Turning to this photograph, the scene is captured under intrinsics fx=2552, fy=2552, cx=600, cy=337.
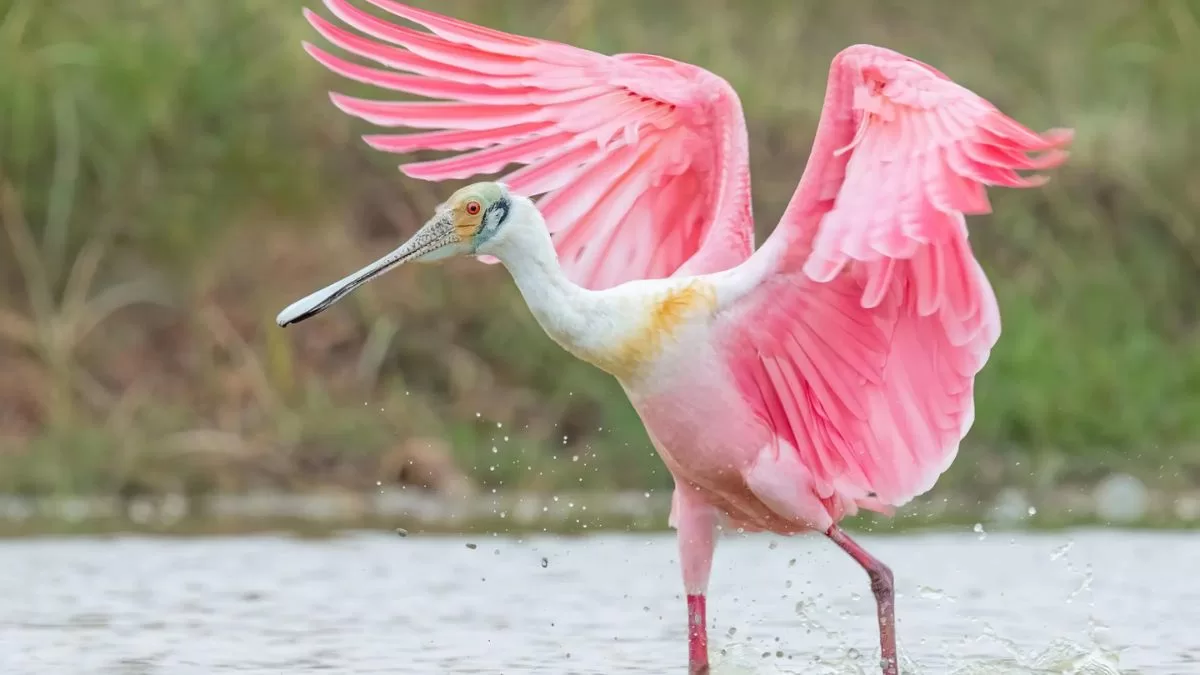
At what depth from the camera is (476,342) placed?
11867mm

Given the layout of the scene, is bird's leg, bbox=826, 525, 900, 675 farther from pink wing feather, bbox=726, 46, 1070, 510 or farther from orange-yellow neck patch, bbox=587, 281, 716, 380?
orange-yellow neck patch, bbox=587, 281, 716, 380

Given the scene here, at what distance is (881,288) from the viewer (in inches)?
260

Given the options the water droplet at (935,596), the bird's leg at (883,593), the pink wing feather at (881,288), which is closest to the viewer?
the pink wing feather at (881,288)

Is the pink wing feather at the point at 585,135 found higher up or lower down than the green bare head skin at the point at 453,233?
higher up

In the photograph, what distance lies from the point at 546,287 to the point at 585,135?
100cm

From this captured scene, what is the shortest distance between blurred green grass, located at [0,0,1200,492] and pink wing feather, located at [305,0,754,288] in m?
3.25

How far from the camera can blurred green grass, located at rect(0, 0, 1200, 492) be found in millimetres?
11164

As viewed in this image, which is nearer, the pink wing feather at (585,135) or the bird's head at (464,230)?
the bird's head at (464,230)

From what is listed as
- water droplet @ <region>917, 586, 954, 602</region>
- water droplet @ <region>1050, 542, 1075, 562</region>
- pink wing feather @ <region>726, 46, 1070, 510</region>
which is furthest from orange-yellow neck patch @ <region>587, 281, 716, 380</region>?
water droplet @ <region>1050, 542, 1075, 562</region>

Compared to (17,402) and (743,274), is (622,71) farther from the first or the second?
(17,402)

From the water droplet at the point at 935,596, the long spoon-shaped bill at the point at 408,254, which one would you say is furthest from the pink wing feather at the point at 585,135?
the water droplet at the point at 935,596

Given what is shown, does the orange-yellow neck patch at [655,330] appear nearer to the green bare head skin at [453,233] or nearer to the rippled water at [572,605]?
the green bare head skin at [453,233]

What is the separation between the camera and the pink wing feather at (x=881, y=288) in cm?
638

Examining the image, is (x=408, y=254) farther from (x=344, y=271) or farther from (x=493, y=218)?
(x=344, y=271)
